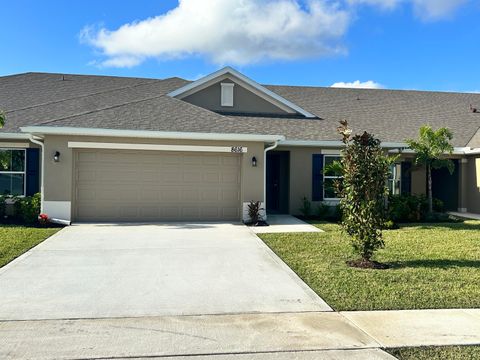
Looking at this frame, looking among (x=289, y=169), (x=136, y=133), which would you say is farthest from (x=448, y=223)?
(x=136, y=133)

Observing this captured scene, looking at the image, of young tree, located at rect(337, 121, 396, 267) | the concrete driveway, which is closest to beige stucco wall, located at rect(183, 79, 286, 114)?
the concrete driveway

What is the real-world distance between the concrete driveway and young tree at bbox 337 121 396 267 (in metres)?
1.52

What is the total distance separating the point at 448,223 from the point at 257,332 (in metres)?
11.5

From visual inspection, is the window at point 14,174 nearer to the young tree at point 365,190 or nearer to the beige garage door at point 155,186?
the beige garage door at point 155,186

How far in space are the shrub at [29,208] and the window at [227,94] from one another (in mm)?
7431

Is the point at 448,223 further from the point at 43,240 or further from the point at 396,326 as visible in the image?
the point at 43,240

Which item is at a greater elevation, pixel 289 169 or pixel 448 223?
pixel 289 169

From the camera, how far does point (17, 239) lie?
33.0 feet

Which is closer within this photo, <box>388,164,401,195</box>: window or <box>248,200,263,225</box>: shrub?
<box>248,200,263,225</box>: shrub

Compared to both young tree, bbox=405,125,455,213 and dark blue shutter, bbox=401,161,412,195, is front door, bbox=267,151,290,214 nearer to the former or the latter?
young tree, bbox=405,125,455,213

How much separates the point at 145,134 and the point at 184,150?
1276 mm

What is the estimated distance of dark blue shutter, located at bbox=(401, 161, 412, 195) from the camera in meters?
17.3

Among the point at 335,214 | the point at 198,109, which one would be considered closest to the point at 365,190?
the point at 335,214

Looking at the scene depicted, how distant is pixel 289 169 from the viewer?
51.6 ft
